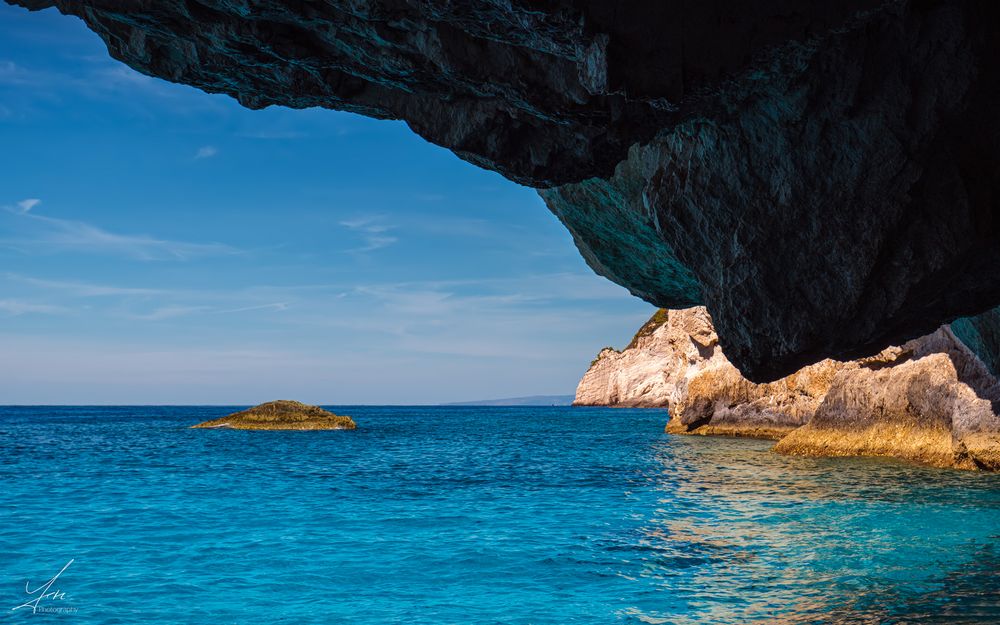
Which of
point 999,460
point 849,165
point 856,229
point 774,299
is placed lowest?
point 999,460

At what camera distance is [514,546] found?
53.4 ft

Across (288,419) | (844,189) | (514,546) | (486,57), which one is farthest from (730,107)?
(288,419)

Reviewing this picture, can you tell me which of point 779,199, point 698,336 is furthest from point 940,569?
point 698,336

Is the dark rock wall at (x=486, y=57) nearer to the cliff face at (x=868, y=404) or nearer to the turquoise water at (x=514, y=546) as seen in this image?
the turquoise water at (x=514, y=546)

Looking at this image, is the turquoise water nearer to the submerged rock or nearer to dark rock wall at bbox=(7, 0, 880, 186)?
dark rock wall at bbox=(7, 0, 880, 186)

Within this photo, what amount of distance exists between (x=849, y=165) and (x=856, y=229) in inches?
36.8

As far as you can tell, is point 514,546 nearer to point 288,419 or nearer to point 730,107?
point 730,107

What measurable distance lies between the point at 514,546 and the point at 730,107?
11358 millimetres

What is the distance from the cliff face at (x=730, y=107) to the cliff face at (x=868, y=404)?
35.2ft

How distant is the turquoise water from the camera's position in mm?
11578

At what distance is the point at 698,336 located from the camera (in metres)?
64.1

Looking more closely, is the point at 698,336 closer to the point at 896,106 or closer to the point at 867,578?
the point at 867,578

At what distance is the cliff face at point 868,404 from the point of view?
84.2ft

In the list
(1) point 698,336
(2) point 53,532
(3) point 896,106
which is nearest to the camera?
(3) point 896,106
